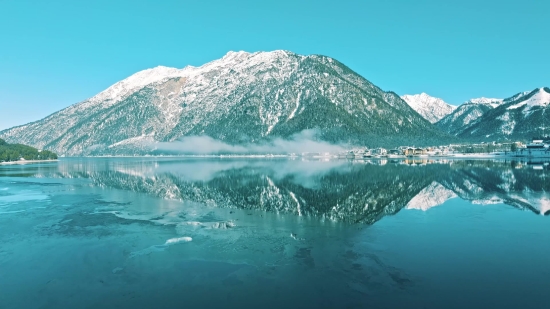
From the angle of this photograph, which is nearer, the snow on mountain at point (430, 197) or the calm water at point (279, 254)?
the calm water at point (279, 254)

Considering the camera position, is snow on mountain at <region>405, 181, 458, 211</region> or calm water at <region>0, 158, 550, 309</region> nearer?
calm water at <region>0, 158, 550, 309</region>

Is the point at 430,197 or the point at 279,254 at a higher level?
the point at 430,197

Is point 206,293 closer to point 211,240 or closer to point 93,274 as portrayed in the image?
point 93,274

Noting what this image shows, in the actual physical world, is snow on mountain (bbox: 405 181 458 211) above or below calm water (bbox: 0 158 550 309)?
above

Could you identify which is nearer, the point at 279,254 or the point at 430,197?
the point at 279,254
